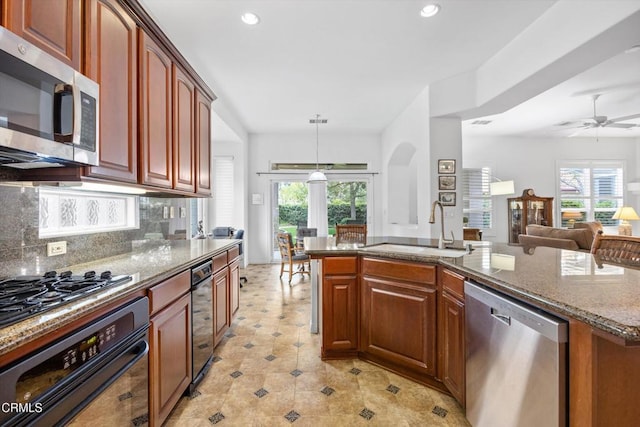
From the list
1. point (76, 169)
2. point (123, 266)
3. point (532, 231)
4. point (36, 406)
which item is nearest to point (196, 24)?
point (76, 169)

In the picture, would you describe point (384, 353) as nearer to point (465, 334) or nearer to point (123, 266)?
point (465, 334)

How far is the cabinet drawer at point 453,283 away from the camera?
1672 mm

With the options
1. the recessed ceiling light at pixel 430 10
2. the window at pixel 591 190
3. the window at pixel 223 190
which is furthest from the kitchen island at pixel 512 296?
the window at pixel 591 190

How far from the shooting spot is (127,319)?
1.21 m

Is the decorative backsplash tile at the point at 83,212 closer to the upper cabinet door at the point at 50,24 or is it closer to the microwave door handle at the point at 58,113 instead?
the microwave door handle at the point at 58,113

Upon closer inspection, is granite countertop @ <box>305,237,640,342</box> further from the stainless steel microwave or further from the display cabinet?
the display cabinet

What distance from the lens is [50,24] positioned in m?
1.19

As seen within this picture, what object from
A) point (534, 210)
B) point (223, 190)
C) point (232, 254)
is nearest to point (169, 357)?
point (232, 254)

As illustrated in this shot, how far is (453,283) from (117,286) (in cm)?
176

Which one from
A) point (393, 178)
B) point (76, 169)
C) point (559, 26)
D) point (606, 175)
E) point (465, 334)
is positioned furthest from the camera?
point (606, 175)

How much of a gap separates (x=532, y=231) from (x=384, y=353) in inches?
144

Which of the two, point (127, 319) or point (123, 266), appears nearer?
point (127, 319)

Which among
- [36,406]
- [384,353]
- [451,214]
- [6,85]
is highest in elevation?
[6,85]

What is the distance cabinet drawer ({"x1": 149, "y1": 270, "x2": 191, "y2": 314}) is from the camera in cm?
144
